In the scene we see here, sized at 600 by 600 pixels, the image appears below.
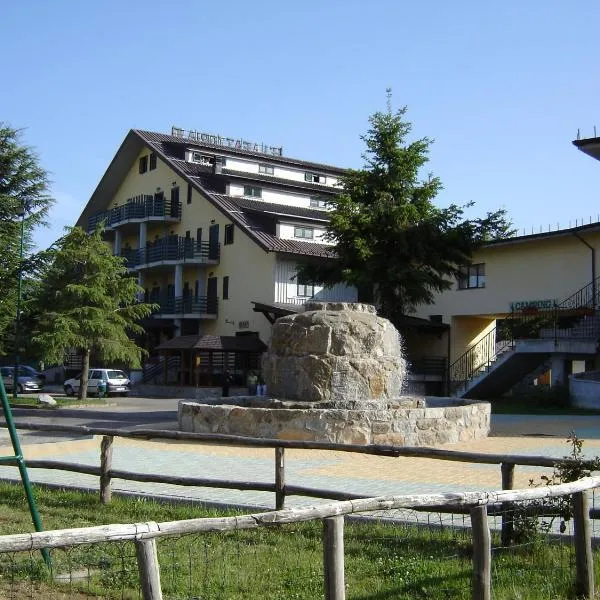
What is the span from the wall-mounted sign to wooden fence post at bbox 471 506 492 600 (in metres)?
34.5

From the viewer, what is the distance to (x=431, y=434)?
1786 centimetres

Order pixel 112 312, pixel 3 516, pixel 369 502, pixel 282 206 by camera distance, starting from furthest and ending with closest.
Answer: pixel 282 206 < pixel 112 312 < pixel 3 516 < pixel 369 502

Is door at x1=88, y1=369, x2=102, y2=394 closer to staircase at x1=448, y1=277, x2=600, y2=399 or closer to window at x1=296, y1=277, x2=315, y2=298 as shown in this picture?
window at x1=296, y1=277, x2=315, y2=298

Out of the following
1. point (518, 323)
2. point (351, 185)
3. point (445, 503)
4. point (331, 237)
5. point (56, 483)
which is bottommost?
point (56, 483)

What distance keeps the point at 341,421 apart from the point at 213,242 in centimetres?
3716

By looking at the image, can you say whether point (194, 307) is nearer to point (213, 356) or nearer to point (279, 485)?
point (213, 356)

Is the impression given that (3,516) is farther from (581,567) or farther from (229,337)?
(229,337)

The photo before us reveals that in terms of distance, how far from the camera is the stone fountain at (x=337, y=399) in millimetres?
17234

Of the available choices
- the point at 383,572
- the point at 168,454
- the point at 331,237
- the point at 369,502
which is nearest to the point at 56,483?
the point at 168,454

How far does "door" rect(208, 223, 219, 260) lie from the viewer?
52.9 metres

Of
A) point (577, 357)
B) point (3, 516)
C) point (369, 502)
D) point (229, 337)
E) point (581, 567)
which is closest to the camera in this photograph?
point (369, 502)

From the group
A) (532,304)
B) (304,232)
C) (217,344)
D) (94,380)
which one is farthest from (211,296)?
(532,304)

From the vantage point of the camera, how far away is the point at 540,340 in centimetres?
3441

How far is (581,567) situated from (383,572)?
163 cm
